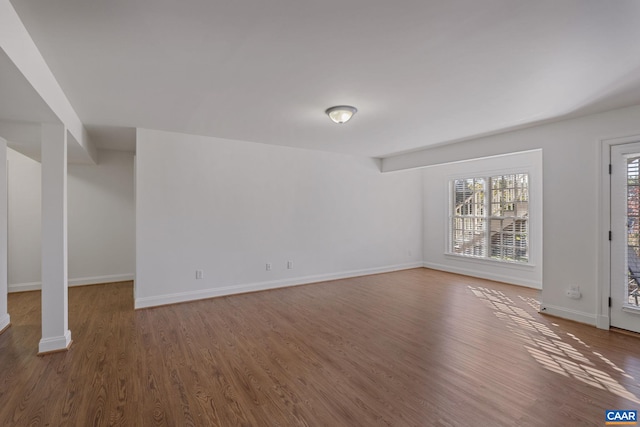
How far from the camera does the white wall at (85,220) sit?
5.12 meters

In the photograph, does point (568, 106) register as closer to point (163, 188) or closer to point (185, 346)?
point (185, 346)

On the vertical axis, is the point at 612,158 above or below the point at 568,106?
below

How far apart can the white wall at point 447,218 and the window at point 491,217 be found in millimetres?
119

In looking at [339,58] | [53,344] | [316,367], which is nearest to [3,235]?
[53,344]

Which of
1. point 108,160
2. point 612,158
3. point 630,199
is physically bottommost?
point 630,199

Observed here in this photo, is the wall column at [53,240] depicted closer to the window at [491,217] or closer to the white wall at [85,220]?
the white wall at [85,220]

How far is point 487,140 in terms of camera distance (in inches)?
181

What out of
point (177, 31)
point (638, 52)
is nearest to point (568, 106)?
point (638, 52)

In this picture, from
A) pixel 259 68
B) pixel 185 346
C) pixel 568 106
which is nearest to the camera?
pixel 259 68

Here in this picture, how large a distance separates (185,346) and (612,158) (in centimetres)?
520

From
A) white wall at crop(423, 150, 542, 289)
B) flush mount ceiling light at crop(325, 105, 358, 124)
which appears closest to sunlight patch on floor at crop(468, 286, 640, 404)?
white wall at crop(423, 150, 542, 289)

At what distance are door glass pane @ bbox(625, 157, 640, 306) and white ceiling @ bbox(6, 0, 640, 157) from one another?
0.76 metres

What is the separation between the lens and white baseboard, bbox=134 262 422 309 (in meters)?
4.30

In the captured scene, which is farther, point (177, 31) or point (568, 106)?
point (568, 106)
